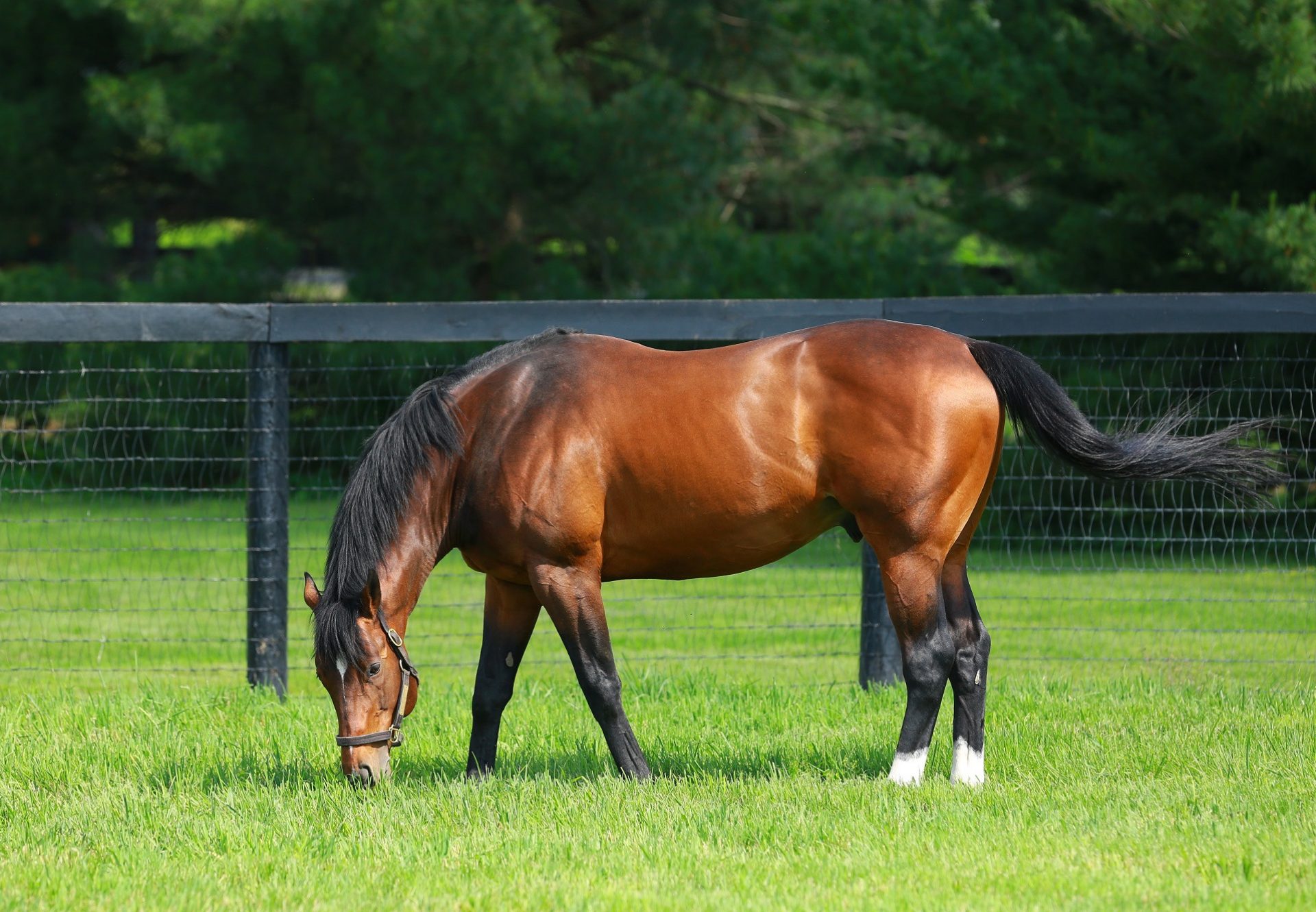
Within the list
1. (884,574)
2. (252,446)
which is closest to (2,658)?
(252,446)

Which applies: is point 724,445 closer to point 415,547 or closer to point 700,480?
point 700,480

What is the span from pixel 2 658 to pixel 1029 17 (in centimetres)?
921

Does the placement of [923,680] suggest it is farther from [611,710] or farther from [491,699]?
[491,699]

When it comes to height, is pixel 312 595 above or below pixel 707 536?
below

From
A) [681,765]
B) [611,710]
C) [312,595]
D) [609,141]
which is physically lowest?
[681,765]

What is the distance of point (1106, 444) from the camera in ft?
15.2

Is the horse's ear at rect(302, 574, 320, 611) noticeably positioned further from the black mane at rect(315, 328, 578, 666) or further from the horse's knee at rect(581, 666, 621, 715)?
the horse's knee at rect(581, 666, 621, 715)

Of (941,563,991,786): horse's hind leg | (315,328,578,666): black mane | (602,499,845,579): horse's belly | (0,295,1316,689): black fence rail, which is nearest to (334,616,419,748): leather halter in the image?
(315,328,578,666): black mane

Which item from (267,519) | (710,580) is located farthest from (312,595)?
(710,580)

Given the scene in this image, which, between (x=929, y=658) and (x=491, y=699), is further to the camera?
(x=491, y=699)

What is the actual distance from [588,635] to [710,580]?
18.3 feet

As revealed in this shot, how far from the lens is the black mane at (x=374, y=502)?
14.2 feet

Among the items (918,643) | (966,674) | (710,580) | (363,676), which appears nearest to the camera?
(363,676)

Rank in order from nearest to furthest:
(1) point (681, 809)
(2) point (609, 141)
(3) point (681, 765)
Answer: (1) point (681, 809) < (3) point (681, 765) < (2) point (609, 141)
